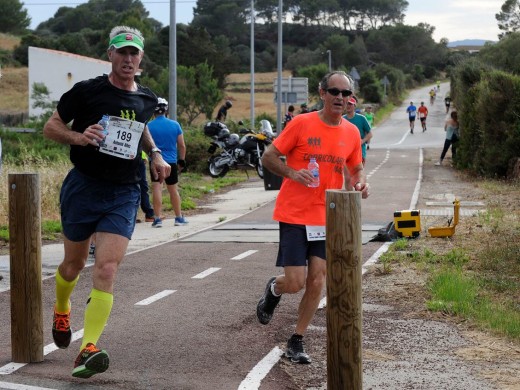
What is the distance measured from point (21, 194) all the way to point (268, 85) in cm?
10776

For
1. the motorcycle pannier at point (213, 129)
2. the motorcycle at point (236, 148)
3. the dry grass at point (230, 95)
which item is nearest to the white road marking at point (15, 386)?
the motorcycle at point (236, 148)

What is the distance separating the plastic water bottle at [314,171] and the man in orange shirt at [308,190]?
1.9 inches

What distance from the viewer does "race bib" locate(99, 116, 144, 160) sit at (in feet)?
21.3

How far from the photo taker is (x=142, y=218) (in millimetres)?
17688

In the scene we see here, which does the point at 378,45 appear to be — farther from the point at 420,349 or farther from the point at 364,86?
the point at 420,349

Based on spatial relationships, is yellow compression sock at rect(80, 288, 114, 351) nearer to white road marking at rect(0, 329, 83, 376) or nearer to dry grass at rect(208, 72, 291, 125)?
white road marking at rect(0, 329, 83, 376)

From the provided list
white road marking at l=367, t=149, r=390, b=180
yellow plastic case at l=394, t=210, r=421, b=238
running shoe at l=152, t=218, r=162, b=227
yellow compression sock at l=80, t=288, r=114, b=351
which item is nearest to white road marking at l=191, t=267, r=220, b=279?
yellow plastic case at l=394, t=210, r=421, b=238

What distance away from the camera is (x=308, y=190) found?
6984 mm

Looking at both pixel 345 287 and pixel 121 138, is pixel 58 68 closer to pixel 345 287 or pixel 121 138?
pixel 121 138

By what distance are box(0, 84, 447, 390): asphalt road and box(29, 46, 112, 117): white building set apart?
178ft

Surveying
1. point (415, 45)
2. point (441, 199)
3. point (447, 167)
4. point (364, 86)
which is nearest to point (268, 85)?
point (364, 86)

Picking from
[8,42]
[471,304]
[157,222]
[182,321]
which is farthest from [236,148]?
[8,42]

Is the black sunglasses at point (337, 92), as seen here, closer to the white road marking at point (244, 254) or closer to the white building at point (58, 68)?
the white road marking at point (244, 254)

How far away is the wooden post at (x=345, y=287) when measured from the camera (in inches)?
219
